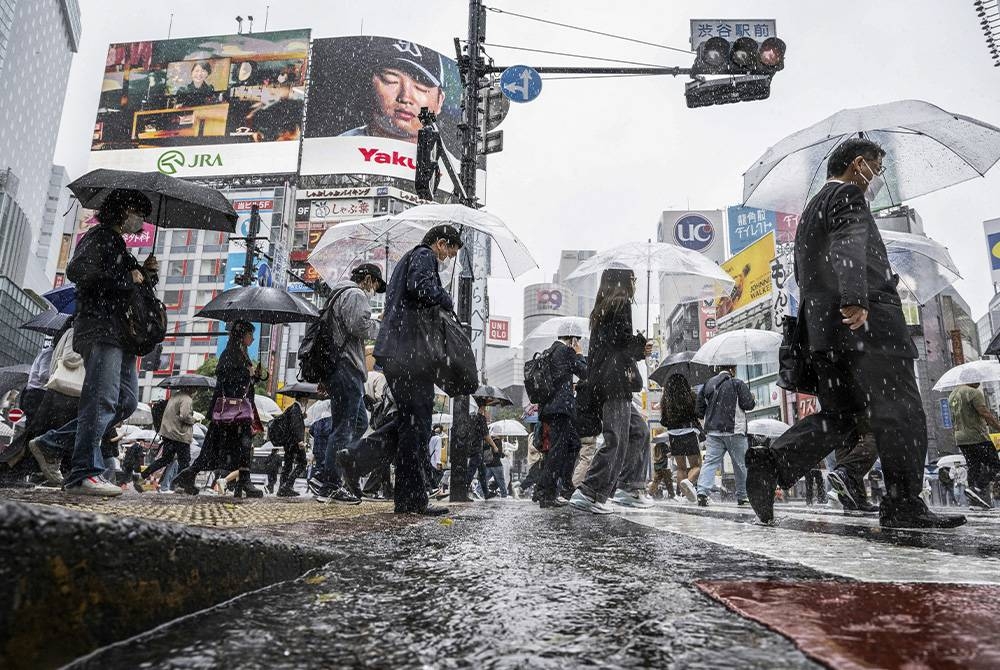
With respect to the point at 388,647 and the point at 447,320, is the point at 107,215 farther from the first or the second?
the point at 388,647

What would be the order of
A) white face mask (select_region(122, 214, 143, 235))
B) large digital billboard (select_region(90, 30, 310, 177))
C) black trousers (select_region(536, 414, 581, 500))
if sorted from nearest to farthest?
white face mask (select_region(122, 214, 143, 235)) < black trousers (select_region(536, 414, 581, 500)) < large digital billboard (select_region(90, 30, 310, 177))

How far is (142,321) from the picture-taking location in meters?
3.92

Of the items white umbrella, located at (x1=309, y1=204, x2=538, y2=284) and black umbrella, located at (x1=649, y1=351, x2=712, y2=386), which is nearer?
white umbrella, located at (x1=309, y1=204, x2=538, y2=284)

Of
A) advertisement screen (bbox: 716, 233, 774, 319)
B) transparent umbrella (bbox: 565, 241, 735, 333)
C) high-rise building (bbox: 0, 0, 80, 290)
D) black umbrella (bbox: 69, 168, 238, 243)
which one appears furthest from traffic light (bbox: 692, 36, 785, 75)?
high-rise building (bbox: 0, 0, 80, 290)

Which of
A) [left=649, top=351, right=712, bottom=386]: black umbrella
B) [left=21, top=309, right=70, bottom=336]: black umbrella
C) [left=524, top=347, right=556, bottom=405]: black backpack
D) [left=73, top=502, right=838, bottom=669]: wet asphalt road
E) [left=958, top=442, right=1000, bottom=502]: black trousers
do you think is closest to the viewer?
[left=73, top=502, right=838, bottom=669]: wet asphalt road

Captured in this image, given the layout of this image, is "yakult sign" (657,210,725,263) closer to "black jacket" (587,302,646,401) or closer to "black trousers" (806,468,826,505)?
"black trousers" (806,468,826,505)

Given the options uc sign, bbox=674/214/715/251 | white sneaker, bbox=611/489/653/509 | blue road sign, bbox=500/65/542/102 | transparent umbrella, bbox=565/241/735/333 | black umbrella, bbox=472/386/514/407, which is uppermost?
uc sign, bbox=674/214/715/251

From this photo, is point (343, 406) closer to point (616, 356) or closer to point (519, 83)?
point (616, 356)

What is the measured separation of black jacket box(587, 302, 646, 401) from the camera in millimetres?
4598

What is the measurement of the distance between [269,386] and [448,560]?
4349 centimetres

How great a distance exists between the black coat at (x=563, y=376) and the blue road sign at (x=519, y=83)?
13.8 ft

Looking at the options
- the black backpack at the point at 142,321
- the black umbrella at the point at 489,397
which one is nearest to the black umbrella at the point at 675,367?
the black umbrella at the point at 489,397

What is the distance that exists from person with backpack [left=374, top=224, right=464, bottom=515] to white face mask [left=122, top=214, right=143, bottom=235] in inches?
67.7

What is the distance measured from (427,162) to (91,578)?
23.0ft
